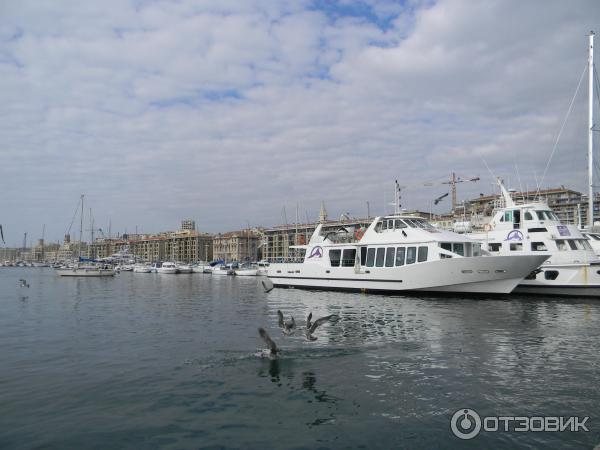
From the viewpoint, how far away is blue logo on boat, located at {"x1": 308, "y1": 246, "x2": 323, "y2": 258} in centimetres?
3908

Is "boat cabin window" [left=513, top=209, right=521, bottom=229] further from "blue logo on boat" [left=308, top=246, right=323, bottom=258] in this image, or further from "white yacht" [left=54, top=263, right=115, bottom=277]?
"white yacht" [left=54, top=263, right=115, bottom=277]

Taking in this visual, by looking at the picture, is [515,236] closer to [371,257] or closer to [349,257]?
[371,257]

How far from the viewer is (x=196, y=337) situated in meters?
17.4

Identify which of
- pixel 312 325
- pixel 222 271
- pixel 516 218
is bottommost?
pixel 222 271

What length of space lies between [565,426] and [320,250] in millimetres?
30819

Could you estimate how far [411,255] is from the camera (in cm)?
3148

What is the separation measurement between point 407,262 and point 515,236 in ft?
33.4

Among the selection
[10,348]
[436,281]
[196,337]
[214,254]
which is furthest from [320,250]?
[214,254]

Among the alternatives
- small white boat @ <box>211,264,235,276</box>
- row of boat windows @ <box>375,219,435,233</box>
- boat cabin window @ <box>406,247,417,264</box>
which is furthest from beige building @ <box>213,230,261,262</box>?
boat cabin window @ <box>406,247,417,264</box>

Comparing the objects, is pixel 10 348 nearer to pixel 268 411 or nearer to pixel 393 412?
pixel 268 411

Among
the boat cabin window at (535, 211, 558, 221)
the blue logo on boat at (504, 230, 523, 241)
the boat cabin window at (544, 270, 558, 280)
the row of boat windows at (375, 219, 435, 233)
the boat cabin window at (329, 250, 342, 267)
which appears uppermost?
the boat cabin window at (535, 211, 558, 221)

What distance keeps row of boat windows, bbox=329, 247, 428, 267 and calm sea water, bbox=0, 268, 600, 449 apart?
34.3 feet

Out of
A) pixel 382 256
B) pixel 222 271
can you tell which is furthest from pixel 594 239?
pixel 222 271

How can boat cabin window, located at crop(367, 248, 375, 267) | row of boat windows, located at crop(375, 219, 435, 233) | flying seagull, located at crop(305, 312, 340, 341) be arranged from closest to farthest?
flying seagull, located at crop(305, 312, 340, 341) < row of boat windows, located at crop(375, 219, 435, 233) < boat cabin window, located at crop(367, 248, 375, 267)
